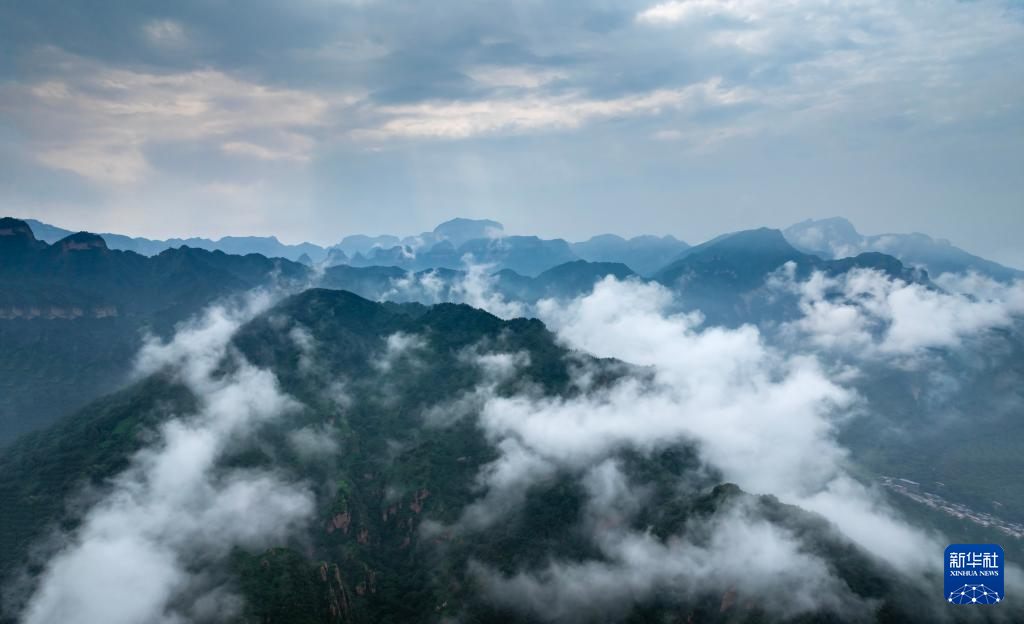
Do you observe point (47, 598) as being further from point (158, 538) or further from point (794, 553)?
point (794, 553)

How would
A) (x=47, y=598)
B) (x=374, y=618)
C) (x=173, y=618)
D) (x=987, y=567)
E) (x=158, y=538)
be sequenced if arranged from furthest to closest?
(x=158, y=538) → (x=374, y=618) → (x=47, y=598) → (x=173, y=618) → (x=987, y=567)

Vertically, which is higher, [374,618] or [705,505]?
[705,505]

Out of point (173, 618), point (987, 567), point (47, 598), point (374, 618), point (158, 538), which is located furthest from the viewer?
point (158, 538)

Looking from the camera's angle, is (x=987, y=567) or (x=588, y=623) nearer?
(x=987, y=567)

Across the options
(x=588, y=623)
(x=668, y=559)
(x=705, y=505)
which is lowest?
(x=588, y=623)

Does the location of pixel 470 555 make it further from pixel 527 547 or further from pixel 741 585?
pixel 741 585

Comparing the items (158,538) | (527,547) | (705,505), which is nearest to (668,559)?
(705,505)
